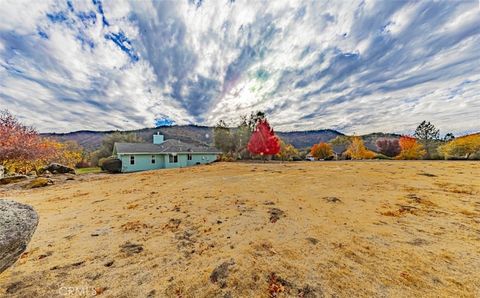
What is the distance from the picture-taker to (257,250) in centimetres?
343

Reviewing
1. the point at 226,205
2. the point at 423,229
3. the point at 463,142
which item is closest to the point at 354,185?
the point at 423,229

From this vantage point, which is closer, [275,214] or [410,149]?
[275,214]

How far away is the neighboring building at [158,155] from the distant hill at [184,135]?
15.3m

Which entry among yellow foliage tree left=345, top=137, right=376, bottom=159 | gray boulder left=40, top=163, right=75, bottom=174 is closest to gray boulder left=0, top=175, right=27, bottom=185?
gray boulder left=40, top=163, right=75, bottom=174

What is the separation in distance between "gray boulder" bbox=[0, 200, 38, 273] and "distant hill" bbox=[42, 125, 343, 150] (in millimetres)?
40837

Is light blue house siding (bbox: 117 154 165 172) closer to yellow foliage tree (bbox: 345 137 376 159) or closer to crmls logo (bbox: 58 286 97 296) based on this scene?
crmls logo (bbox: 58 286 97 296)

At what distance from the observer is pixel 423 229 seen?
13.8 ft

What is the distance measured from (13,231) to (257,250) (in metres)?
3.34

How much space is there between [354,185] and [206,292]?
8.83 meters

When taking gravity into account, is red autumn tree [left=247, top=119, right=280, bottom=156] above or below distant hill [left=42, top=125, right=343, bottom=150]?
below

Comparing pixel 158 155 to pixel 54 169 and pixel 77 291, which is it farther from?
A: pixel 77 291

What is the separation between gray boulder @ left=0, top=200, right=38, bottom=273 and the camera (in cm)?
197

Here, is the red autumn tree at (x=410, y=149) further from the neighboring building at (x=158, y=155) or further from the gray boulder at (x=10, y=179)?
the gray boulder at (x=10, y=179)

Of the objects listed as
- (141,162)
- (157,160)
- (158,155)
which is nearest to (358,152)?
(158,155)
